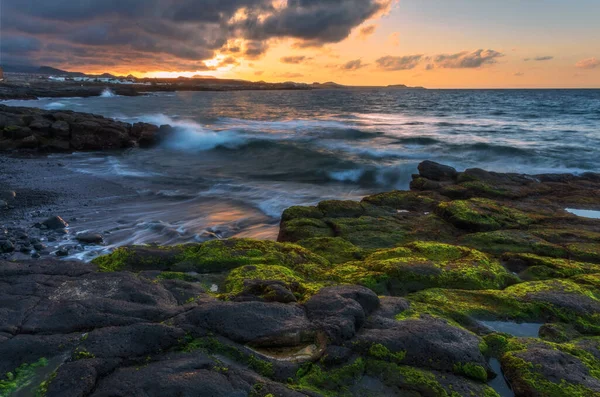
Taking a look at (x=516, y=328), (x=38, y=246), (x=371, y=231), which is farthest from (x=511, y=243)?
(x=38, y=246)

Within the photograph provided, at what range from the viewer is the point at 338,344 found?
4.08m

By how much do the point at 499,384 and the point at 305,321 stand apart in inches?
82.6

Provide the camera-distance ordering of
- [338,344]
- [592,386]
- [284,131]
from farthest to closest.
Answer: [284,131] → [338,344] → [592,386]

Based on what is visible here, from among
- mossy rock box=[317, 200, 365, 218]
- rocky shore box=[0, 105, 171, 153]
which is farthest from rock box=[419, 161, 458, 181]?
rocky shore box=[0, 105, 171, 153]

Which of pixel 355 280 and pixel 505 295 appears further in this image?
pixel 355 280

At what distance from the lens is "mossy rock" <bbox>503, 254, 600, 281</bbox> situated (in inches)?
270

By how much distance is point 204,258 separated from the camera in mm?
6773

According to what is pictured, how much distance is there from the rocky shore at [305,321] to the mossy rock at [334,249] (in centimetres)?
4

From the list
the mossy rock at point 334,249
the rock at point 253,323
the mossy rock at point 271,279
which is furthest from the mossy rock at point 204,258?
the rock at point 253,323

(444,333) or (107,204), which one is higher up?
(444,333)

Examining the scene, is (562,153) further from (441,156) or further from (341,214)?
(341,214)

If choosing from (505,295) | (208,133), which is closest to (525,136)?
(208,133)

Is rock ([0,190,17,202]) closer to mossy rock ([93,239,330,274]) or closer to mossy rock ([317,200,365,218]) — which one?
mossy rock ([93,239,330,274])

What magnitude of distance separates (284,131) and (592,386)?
1365 inches
